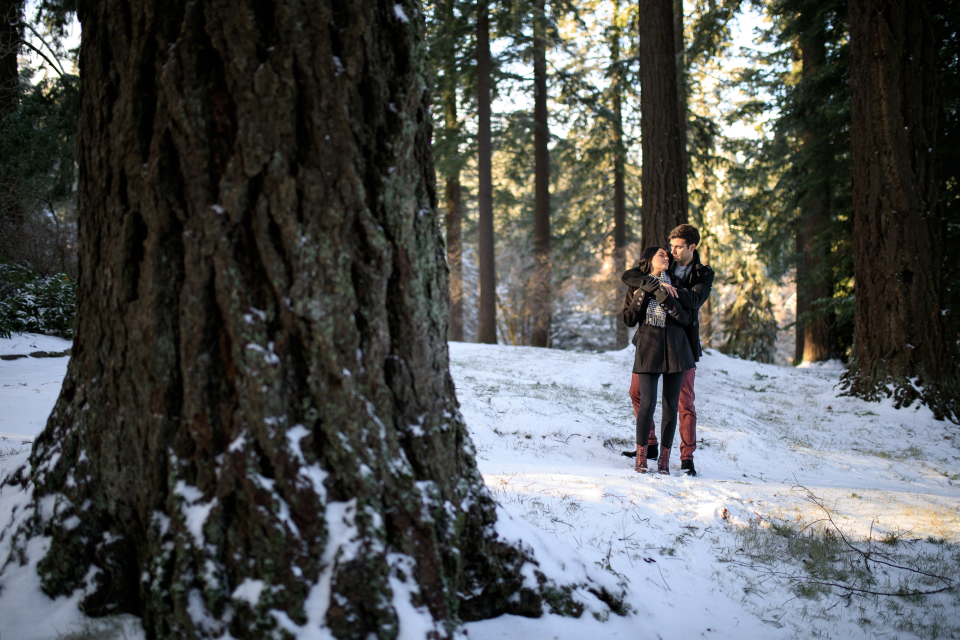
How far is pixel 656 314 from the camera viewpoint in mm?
4105

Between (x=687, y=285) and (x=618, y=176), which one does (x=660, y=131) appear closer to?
(x=687, y=285)

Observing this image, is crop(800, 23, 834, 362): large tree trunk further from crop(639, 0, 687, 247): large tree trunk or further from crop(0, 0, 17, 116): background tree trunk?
crop(0, 0, 17, 116): background tree trunk

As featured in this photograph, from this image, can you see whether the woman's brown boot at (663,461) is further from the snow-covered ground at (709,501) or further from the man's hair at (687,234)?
the man's hair at (687,234)

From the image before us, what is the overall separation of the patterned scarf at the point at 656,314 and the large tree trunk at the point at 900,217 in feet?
16.3

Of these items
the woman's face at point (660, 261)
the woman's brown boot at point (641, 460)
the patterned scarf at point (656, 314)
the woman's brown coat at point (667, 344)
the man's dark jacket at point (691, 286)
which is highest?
the woman's face at point (660, 261)

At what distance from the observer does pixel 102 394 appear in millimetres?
1659

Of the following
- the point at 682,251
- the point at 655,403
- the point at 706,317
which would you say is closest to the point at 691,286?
the point at 682,251

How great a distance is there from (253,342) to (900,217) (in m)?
8.40

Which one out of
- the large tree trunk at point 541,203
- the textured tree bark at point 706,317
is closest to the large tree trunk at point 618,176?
the large tree trunk at point 541,203

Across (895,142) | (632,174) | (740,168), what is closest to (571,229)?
(632,174)

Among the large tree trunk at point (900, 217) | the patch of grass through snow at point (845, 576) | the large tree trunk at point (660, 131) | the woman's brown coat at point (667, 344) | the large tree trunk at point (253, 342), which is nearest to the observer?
the large tree trunk at point (253, 342)

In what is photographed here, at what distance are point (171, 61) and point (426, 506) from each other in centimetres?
150

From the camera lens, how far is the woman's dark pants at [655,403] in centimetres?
412

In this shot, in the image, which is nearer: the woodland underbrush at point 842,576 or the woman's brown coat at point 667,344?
the woodland underbrush at point 842,576
